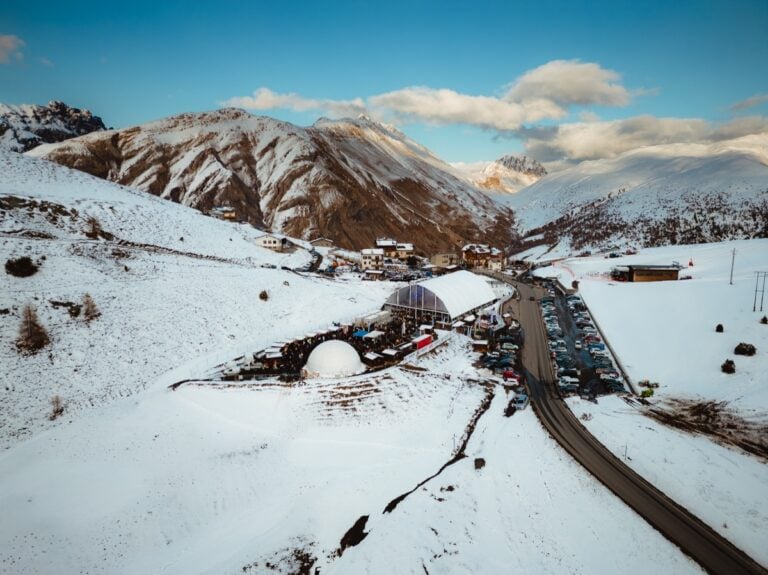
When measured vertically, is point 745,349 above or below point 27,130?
below

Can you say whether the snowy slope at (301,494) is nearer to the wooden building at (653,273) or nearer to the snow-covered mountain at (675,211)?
the wooden building at (653,273)

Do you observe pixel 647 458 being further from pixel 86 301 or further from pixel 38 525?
pixel 86 301

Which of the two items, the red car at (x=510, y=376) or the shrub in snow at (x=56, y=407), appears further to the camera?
A: the red car at (x=510, y=376)

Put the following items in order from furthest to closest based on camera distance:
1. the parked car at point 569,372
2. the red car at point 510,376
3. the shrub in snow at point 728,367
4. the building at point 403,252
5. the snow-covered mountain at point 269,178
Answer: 1. the snow-covered mountain at point 269,178
2. the building at point 403,252
3. the parked car at point 569,372
4. the red car at point 510,376
5. the shrub in snow at point 728,367

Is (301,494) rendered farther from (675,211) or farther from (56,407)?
(675,211)

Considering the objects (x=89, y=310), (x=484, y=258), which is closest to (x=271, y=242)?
(x=89, y=310)

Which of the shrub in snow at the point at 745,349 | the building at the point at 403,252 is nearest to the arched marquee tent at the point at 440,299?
the shrub in snow at the point at 745,349

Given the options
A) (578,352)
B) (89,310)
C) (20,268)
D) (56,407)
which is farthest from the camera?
(578,352)
